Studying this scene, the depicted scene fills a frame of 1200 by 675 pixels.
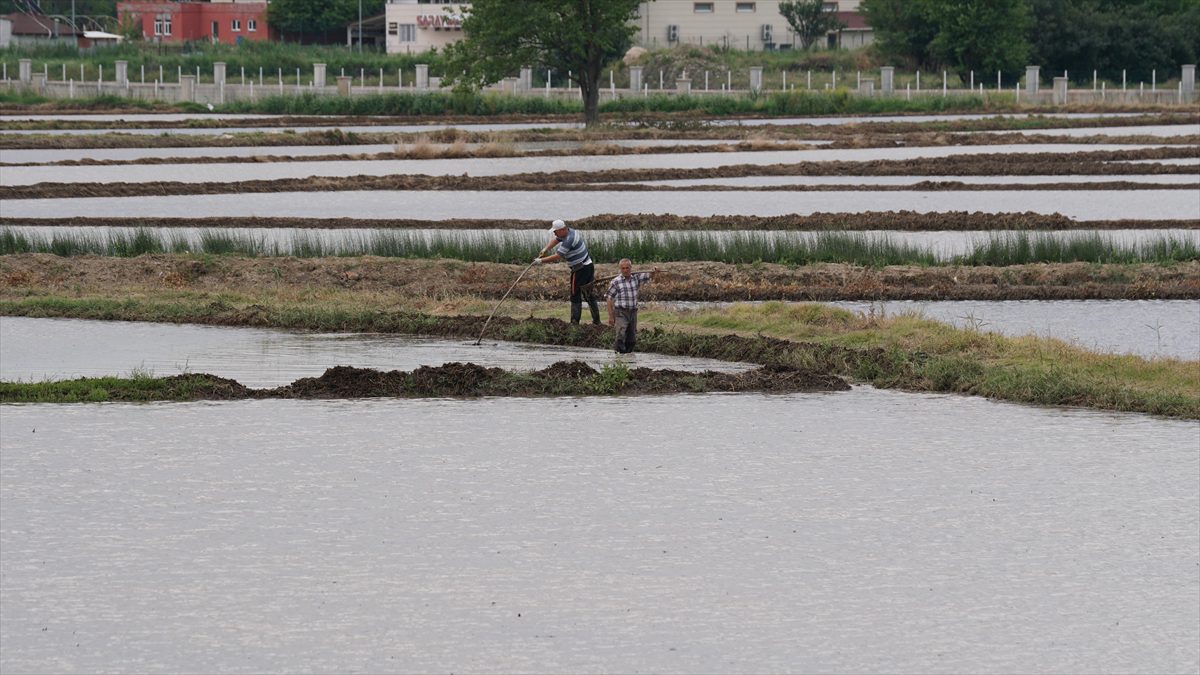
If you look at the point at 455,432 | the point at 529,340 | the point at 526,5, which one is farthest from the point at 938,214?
the point at 526,5

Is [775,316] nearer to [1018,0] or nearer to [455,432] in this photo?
[455,432]

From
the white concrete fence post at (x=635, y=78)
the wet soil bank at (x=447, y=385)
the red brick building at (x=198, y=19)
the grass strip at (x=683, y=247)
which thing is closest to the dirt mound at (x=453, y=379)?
the wet soil bank at (x=447, y=385)

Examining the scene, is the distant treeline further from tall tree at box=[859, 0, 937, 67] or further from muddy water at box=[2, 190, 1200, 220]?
muddy water at box=[2, 190, 1200, 220]

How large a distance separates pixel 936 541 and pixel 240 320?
14.2m

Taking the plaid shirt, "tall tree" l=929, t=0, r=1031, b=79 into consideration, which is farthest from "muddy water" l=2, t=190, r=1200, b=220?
"tall tree" l=929, t=0, r=1031, b=79

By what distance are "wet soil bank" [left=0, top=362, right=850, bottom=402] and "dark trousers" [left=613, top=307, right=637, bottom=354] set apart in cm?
123

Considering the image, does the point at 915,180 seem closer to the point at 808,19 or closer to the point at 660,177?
the point at 660,177

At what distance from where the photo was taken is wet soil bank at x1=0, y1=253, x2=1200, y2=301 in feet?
92.9

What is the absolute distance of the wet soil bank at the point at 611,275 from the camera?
1115 inches

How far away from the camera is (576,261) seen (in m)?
24.8

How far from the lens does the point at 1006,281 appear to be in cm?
2925

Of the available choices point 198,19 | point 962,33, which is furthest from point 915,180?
point 198,19

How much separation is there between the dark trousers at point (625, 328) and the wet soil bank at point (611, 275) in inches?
195

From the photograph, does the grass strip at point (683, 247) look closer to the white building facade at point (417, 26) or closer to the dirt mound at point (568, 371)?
the dirt mound at point (568, 371)
